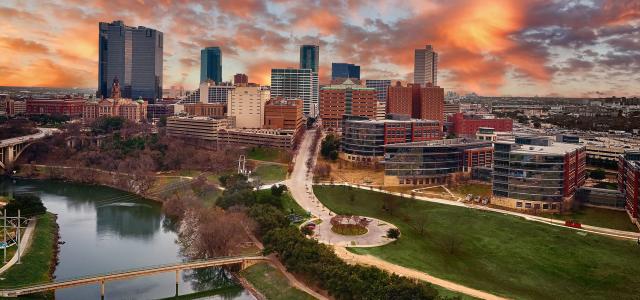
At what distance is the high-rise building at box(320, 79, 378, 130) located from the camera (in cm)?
7581

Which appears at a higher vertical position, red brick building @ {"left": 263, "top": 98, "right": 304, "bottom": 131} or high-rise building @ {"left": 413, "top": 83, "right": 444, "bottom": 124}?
high-rise building @ {"left": 413, "top": 83, "right": 444, "bottom": 124}

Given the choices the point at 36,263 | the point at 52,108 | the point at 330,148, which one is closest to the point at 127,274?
the point at 36,263

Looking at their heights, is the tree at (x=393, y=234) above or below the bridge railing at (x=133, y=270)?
above

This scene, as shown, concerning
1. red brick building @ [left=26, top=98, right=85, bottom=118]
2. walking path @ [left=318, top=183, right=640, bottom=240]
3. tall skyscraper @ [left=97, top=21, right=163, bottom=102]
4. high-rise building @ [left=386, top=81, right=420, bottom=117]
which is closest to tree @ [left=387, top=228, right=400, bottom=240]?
walking path @ [left=318, top=183, right=640, bottom=240]

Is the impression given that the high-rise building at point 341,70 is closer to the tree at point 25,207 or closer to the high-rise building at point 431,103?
the high-rise building at point 431,103

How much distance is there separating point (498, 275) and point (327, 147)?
33501mm

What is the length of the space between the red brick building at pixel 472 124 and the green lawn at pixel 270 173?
3233 cm

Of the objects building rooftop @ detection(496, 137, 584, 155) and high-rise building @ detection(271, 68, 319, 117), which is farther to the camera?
high-rise building @ detection(271, 68, 319, 117)

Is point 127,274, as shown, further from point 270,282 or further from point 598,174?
point 598,174

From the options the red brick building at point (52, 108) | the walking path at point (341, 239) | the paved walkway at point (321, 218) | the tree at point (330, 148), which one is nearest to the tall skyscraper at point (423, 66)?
the red brick building at point (52, 108)

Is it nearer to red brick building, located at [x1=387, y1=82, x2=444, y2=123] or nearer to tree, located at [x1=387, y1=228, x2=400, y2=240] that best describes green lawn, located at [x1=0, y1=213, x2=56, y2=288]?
tree, located at [x1=387, y1=228, x2=400, y2=240]

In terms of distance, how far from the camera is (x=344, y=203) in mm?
41469

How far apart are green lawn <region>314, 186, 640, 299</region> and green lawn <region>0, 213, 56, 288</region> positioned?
1556 cm

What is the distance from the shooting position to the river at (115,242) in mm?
27312
